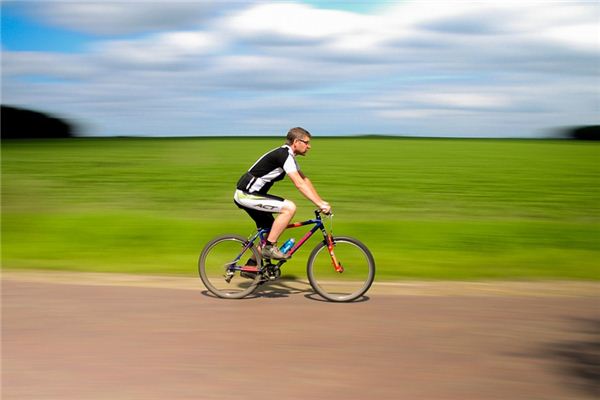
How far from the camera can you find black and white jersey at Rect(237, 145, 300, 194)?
26.7ft

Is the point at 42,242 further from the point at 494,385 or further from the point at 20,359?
the point at 494,385

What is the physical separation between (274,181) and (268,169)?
0.55 feet

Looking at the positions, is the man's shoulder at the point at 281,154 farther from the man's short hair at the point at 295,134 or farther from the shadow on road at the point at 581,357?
the shadow on road at the point at 581,357

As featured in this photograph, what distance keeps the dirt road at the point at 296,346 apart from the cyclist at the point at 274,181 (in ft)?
2.65

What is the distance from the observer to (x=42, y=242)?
13055 mm

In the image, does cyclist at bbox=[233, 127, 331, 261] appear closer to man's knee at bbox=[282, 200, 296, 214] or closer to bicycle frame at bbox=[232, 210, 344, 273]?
man's knee at bbox=[282, 200, 296, 214]

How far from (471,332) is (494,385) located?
151 cm

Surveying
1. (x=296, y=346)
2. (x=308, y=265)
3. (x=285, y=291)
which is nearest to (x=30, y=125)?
(x=285, y=291)

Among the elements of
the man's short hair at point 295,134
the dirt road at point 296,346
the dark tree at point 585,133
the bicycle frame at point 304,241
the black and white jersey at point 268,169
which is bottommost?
the dirt road at point 296,346

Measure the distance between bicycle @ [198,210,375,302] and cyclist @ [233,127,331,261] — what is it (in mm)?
171

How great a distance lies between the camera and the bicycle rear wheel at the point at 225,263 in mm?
8406

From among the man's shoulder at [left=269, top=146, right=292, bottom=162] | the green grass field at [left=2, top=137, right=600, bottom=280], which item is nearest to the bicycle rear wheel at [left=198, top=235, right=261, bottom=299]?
the man's shoulder at [left=269, top=146, right=292, bottom=162]

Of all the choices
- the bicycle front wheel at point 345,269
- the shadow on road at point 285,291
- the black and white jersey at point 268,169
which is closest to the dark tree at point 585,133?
the shadow on road at point 285,291

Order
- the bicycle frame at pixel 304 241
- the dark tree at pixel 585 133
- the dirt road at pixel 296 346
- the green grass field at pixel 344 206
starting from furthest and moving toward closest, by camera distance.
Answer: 1. the dark tree at pixel 585 133
2. the green grass field at pixel 344 206
3. the bicycle frame at pixel 304 241
4. the dirt road at pixel 296 346
